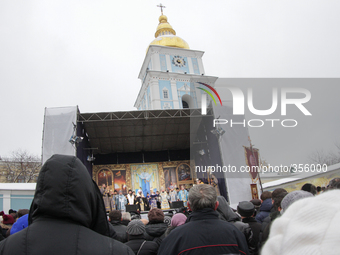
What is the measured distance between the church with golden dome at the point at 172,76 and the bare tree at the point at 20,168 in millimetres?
16020

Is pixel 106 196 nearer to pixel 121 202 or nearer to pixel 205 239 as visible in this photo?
pixel 121 202

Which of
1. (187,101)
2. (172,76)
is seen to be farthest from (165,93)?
(187,101)

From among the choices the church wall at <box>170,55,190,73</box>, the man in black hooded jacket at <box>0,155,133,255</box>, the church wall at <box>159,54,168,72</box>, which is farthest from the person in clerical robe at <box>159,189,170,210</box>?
the man in black hooded jacket at <box>0,155,133,255</box>

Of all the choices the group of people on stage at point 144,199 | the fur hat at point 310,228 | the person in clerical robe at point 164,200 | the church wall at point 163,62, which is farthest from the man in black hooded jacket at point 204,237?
the church wall at point 163,62

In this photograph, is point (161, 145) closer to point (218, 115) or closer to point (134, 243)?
point (218, 115)

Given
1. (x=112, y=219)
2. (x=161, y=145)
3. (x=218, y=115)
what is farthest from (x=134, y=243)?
(x=161, y=145)

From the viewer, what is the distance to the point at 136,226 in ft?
9.01

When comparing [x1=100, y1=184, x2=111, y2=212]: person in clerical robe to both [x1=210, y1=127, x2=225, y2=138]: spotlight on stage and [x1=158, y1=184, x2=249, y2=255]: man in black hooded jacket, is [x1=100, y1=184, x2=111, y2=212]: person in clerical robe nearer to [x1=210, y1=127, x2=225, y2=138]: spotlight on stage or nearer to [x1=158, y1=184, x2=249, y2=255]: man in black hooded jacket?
[x1=210, y1=127, x2=225, y2=138]: spotlight on stage

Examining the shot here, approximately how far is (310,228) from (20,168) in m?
37.7

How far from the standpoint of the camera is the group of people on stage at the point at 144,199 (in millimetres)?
17406

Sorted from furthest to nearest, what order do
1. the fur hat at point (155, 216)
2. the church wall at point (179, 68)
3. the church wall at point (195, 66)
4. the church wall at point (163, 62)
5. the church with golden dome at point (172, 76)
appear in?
1. the church wall at point (195, 66)
2. the church wall at point (179, 68)
3. the church wall at point (163, 62)
4. the church with golden dome at point (172, 76)
5. the fur hat at point (155, 216)

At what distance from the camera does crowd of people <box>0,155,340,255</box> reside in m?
0.58

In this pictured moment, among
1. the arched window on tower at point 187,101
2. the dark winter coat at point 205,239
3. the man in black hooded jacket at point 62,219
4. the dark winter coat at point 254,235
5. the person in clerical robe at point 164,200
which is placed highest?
the arched window on tower at point 187,101

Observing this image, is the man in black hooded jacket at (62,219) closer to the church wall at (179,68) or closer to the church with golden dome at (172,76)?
the church with golden dome at (172,76)
